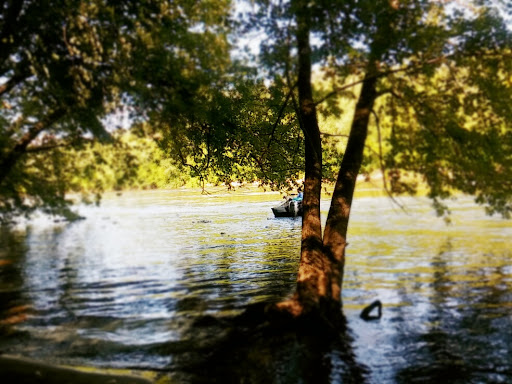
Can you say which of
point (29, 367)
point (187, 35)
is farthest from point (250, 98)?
point (29, 367)

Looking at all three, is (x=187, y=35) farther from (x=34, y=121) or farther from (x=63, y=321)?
(x=63, y=321)

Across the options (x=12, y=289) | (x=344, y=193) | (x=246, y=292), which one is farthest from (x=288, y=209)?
(x=344, y=193)

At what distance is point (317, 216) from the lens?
39.8 ft

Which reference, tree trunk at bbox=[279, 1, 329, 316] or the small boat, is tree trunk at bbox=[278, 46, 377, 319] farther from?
the small boat

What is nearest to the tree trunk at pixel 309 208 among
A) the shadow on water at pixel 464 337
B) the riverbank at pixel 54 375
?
the shadow on water at pixel 464 337

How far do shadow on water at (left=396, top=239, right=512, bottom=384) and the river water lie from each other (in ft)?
0.14

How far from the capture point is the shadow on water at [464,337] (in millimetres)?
9312

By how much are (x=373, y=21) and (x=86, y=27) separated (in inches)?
273

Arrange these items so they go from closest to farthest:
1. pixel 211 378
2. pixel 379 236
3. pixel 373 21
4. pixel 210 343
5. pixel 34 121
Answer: pixel 211 378
pixel 373 21
pixel 210 343
pixel 34 121
pixel 379 236

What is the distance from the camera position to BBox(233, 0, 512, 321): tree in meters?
9.88

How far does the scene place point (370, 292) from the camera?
55.8 feet

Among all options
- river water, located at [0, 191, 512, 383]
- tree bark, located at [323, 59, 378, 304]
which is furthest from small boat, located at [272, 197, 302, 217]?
tree bark, located at [323, 59, 378, 304]

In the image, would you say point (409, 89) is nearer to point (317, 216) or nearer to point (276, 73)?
point (276, 73)

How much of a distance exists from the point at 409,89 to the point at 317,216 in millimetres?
4257
